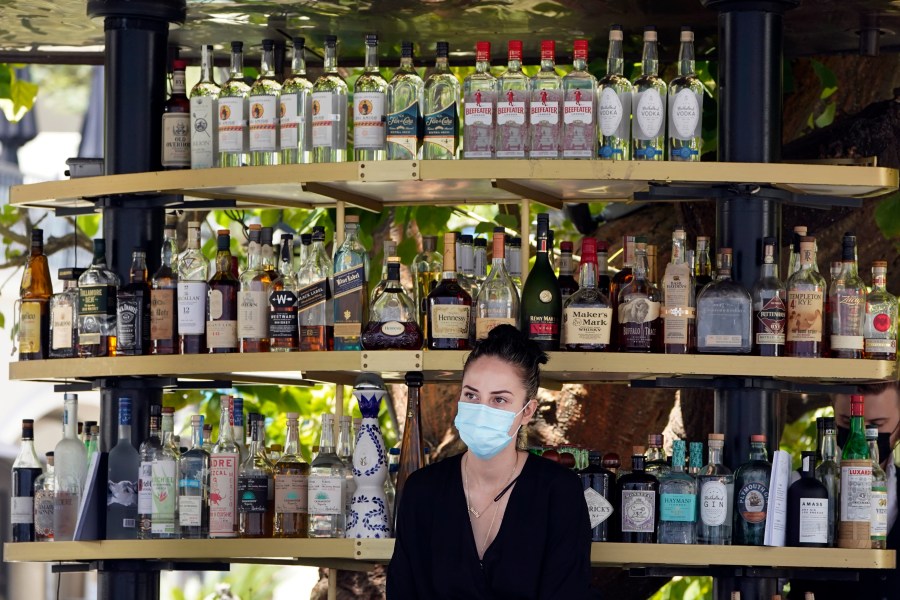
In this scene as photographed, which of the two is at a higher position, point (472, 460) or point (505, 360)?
point (505, 360)

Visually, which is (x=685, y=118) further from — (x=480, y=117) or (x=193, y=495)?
(x=193, y=495)

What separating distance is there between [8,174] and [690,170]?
375 inches

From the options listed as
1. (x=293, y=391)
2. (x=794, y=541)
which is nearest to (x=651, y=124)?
(x=794, y=541)

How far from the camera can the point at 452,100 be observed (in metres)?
3.49

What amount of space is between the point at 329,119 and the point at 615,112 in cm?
72

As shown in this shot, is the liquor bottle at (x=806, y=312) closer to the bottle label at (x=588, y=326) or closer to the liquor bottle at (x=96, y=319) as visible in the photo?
the bottle label at (x=588, y=326)

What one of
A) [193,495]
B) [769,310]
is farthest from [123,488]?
[769,310]

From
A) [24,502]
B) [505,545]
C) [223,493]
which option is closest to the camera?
[505,545]

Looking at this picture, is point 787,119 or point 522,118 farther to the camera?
point 787,119

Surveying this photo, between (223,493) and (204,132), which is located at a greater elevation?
(204,132)

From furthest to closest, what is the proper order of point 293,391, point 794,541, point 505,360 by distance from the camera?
point 293,391, point 794,541, point 505,360

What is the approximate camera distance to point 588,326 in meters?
3.38

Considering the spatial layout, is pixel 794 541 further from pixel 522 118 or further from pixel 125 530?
pixel 125 530

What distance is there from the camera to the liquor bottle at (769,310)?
336 cm
